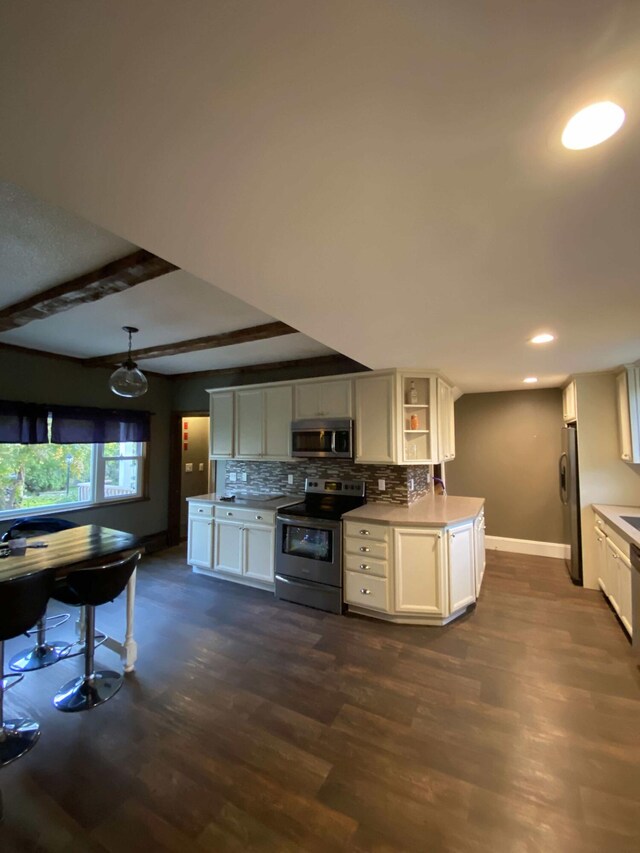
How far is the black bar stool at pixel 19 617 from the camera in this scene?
67.9 inches

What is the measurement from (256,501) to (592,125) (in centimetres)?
384

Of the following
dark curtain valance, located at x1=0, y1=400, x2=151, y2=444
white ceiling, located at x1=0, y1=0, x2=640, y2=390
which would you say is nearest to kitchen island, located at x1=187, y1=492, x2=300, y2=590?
dark curtain valance, located at x1=0, y1=400, x2=151, y2=444

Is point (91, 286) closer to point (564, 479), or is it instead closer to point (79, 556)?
point (79, 556)

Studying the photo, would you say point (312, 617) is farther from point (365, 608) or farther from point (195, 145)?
point (195, 145)

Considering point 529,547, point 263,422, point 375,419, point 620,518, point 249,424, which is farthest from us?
point 529,547

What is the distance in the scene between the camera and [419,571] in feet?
9.84

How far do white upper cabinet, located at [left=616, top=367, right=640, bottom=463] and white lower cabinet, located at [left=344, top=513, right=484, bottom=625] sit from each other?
1673 millimetres

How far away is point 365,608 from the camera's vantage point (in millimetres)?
3156

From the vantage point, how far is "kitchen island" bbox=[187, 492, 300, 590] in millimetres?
3689

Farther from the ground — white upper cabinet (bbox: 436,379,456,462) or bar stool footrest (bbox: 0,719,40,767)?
white upper cabinet (bbox: 436,379,456,462)

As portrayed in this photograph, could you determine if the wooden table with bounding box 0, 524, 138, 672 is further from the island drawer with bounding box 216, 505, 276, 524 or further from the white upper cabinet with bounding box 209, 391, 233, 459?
the white upper cabinet with bounding box 209, 391, 233, 459

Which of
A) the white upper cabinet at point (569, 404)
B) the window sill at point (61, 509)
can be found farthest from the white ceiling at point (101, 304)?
the white upper cabinet at point (569, 404)

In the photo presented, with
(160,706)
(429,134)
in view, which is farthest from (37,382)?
(429,134)

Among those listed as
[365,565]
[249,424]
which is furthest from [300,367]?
[365,565]
